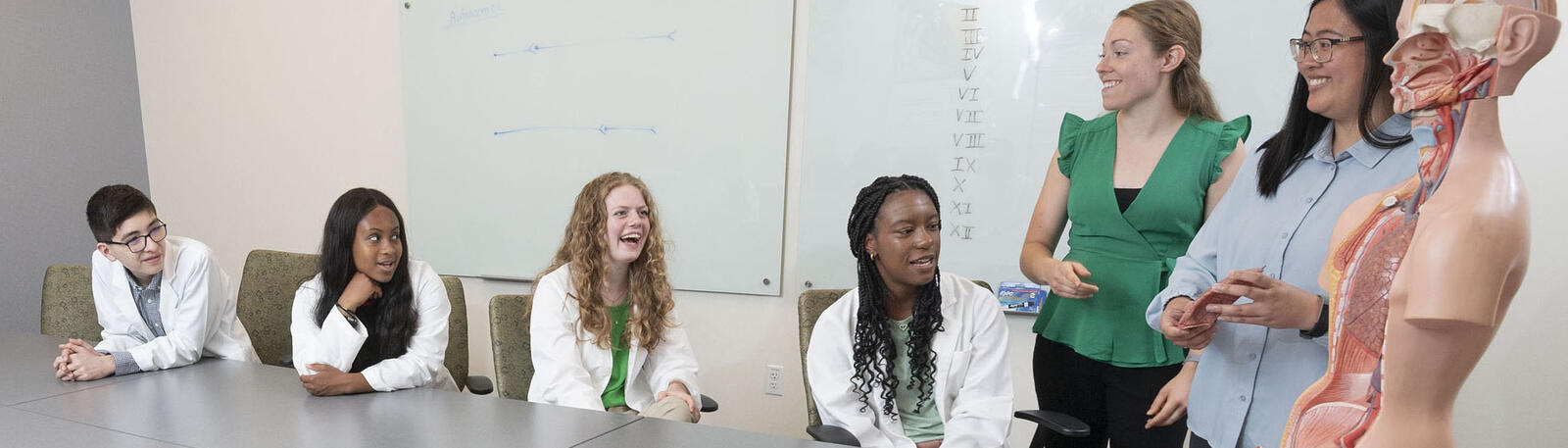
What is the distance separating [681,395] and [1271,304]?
1377mm

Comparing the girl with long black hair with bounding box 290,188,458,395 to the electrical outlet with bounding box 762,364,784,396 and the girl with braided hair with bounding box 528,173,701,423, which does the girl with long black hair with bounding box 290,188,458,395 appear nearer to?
the girl with braided hair with bounding box 528,173,701,423

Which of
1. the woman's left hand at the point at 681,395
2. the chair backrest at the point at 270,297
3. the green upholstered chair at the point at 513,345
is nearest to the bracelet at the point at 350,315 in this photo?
the green upholstered chair at the point at 513,345

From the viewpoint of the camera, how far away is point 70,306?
2.58 m

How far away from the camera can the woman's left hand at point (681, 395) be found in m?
1.94

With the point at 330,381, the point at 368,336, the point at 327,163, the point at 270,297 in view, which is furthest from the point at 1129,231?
the point at 327,163

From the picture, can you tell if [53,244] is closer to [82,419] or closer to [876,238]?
[82,419]

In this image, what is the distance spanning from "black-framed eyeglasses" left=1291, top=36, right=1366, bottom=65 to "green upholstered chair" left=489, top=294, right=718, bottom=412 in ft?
5.14

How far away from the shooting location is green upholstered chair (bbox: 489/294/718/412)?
208 cm

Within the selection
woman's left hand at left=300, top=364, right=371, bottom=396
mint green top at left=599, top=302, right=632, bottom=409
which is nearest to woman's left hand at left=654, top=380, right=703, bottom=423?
mint green top at left=599, top=302, right=632, bottom=409

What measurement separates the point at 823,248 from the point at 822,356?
3.38 feet

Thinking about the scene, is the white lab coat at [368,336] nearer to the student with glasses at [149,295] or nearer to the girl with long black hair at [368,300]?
the girl with long black hair at [368,300]

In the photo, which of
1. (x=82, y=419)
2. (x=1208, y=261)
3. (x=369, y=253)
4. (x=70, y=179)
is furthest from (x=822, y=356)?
(x=70, y=179)

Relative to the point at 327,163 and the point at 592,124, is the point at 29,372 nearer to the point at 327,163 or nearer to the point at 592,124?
the point at 592,124

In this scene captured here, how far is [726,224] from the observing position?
2926mm
